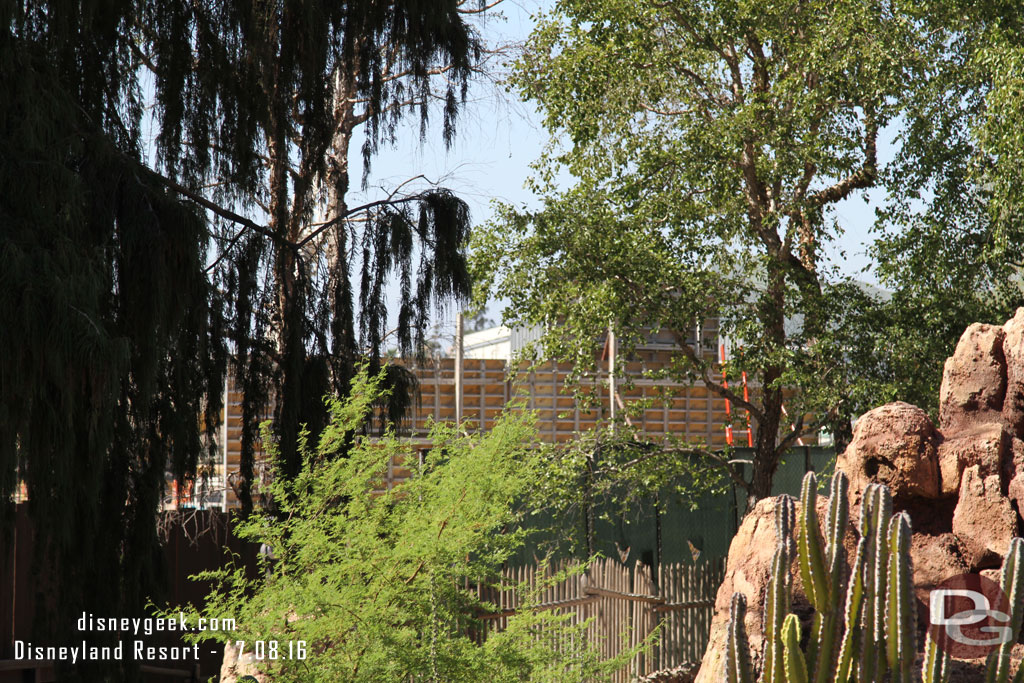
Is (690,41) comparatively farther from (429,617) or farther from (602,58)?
(429,617)

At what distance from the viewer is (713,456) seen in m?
10.4

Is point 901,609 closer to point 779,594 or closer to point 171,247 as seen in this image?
point 779,594

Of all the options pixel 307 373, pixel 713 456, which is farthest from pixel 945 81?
pixel 307 373

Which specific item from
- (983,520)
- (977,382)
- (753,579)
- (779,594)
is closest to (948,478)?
(983,520)

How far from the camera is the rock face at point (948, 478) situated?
589cm

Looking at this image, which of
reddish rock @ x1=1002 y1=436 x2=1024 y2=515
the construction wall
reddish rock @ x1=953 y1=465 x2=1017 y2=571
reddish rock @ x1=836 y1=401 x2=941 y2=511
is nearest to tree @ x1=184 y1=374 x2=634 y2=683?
reddish rock @ x1=836 y1=401 x2=941 y2=511

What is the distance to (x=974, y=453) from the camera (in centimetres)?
606

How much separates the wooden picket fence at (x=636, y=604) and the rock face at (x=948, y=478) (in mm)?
1996

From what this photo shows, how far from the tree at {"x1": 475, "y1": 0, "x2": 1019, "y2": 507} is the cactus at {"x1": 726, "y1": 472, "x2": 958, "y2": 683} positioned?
16.2 feet

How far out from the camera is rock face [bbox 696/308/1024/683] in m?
5.89

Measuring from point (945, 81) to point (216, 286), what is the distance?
6.67 metres

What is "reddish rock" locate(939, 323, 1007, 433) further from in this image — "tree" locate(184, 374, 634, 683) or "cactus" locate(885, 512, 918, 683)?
"tree" locate(184, 374, 634, 683)

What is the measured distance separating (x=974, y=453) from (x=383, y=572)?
372cm

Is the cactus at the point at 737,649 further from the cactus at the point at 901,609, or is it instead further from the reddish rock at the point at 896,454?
the reddish rock at the point at 896,454
